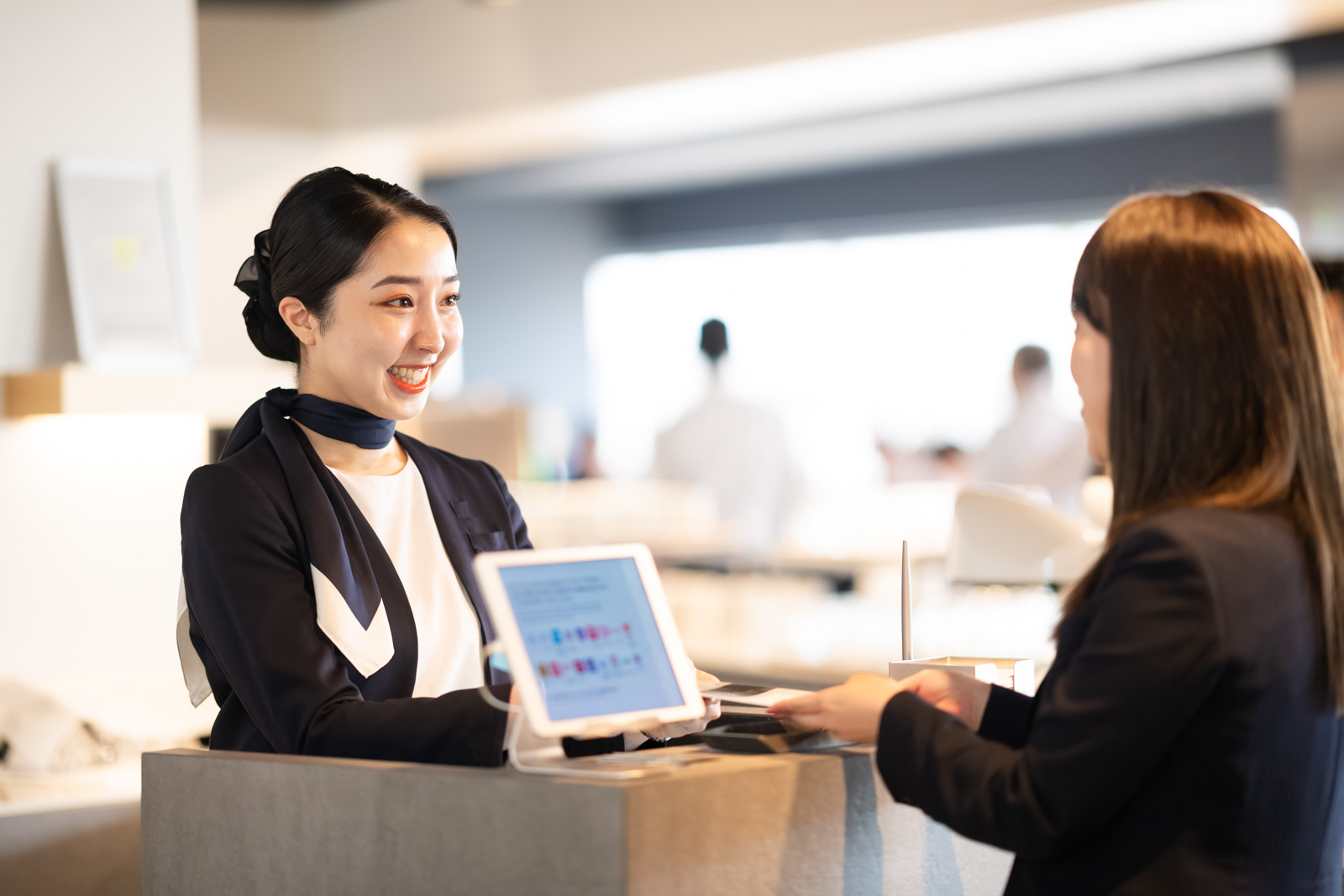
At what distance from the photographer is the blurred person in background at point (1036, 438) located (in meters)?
6.27

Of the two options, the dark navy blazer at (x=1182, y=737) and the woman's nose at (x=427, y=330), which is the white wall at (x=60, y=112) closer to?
the woman's nose at (x=427, y=330)

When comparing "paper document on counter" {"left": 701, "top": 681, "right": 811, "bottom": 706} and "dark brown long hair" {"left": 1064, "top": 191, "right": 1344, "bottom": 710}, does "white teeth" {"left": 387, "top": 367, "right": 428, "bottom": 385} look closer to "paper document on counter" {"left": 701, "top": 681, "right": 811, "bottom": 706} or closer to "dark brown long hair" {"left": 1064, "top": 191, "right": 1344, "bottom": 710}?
"paper document on counter" {"left": 701, "top": 681, "right": 811, "bottom": 706}

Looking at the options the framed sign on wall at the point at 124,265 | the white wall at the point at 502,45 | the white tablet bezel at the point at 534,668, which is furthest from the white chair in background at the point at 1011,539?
the white wall at the point at 502,45

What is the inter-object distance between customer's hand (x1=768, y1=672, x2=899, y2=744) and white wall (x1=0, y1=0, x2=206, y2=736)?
2.22m

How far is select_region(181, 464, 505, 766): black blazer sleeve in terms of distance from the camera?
1506mm

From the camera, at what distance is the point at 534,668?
4.39 feet

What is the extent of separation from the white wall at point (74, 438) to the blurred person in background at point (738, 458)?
3684 millimetres

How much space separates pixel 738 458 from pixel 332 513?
18.1 ft

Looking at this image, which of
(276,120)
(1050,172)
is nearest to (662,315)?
(1050,172)

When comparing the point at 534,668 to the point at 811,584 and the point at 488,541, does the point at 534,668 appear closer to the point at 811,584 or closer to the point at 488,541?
the point at 488,541

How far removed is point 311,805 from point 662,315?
1136 cm

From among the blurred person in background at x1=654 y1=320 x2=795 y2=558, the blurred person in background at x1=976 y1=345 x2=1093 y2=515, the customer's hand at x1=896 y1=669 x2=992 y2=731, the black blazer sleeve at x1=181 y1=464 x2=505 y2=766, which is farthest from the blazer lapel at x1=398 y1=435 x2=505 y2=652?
the blurred person in background at x1=654 y1=320 x2=795 y2=558

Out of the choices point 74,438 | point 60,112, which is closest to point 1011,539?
point 74,438

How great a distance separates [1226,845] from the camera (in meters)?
1.26
